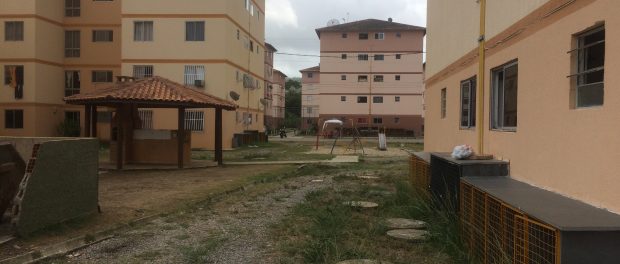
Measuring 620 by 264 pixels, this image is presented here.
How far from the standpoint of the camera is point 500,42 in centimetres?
776

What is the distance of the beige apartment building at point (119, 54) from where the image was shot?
101 feet

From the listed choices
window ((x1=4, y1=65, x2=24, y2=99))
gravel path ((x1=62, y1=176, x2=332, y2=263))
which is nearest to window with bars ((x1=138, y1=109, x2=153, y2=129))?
window ((x1=4, y1=65, x2=24, y2=99))

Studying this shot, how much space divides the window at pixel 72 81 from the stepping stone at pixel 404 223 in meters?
31.7

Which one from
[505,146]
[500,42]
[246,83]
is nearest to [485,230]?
[505,146]

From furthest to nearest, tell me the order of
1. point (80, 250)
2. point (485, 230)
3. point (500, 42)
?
point (500, 42) < point (80, 250) < point (485, 230)

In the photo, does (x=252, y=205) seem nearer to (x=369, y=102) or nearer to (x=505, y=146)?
(x=505, y=146)

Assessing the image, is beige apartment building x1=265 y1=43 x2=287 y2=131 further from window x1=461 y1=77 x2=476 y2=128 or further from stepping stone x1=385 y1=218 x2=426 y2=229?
stepping stone x1=385 y1=218 x2=426 y2=229

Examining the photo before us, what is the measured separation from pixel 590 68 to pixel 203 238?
17.1 feet

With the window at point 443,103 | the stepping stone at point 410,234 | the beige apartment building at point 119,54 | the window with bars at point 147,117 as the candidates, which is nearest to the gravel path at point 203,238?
the stepping stone at point 410,234

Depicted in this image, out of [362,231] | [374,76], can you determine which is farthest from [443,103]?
[374,76]

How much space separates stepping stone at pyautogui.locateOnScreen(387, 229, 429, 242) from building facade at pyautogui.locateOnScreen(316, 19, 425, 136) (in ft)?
154

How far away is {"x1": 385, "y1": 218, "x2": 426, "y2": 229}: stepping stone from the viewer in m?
7.99

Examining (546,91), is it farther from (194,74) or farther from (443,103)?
(194,74)

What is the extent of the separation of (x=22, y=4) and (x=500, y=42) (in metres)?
32.3
